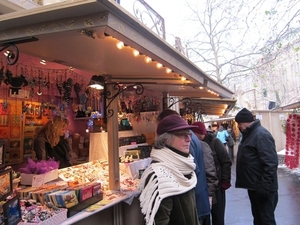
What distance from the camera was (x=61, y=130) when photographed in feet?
13.0

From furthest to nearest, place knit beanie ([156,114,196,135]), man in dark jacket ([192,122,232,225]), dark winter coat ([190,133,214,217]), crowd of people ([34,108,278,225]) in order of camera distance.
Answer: man in dark jacket ([192,122,232,225]) < dark winter coat ([190,133,214,217]) < knit beanie ([156,114,196,135]) < crowd of people ([34,108,278,225])

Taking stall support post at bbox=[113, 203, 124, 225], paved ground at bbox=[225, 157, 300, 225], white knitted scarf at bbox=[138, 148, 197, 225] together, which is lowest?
paved ground at bbox=[225, 157, 300, 225]

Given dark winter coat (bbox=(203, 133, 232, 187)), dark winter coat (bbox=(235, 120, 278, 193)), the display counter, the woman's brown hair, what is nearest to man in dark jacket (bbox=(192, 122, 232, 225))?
dark winter coat (bbox=(203, 133, 232, 187))

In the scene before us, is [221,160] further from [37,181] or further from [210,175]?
[37,181]

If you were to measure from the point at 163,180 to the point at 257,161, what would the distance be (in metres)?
2.23

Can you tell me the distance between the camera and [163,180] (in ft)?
5.89

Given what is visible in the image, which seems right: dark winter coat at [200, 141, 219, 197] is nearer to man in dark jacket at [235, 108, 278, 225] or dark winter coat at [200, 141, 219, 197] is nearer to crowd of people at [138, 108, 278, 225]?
crowd of people at [138, 108, 278, 225]

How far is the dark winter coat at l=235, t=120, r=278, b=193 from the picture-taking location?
331 cm

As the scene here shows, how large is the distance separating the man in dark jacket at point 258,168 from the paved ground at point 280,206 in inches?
58.8

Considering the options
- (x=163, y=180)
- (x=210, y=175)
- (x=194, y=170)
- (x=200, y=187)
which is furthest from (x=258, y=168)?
(x=163, y=180)

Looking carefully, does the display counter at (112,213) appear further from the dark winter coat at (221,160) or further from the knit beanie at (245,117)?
the knit beanie at (245,117)

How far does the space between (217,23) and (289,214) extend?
49.6ft

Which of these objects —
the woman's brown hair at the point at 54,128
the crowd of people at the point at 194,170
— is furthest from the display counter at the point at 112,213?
the woman's brown hair at the point at 54,128

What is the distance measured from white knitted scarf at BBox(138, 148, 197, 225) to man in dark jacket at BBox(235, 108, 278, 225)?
1.74m
